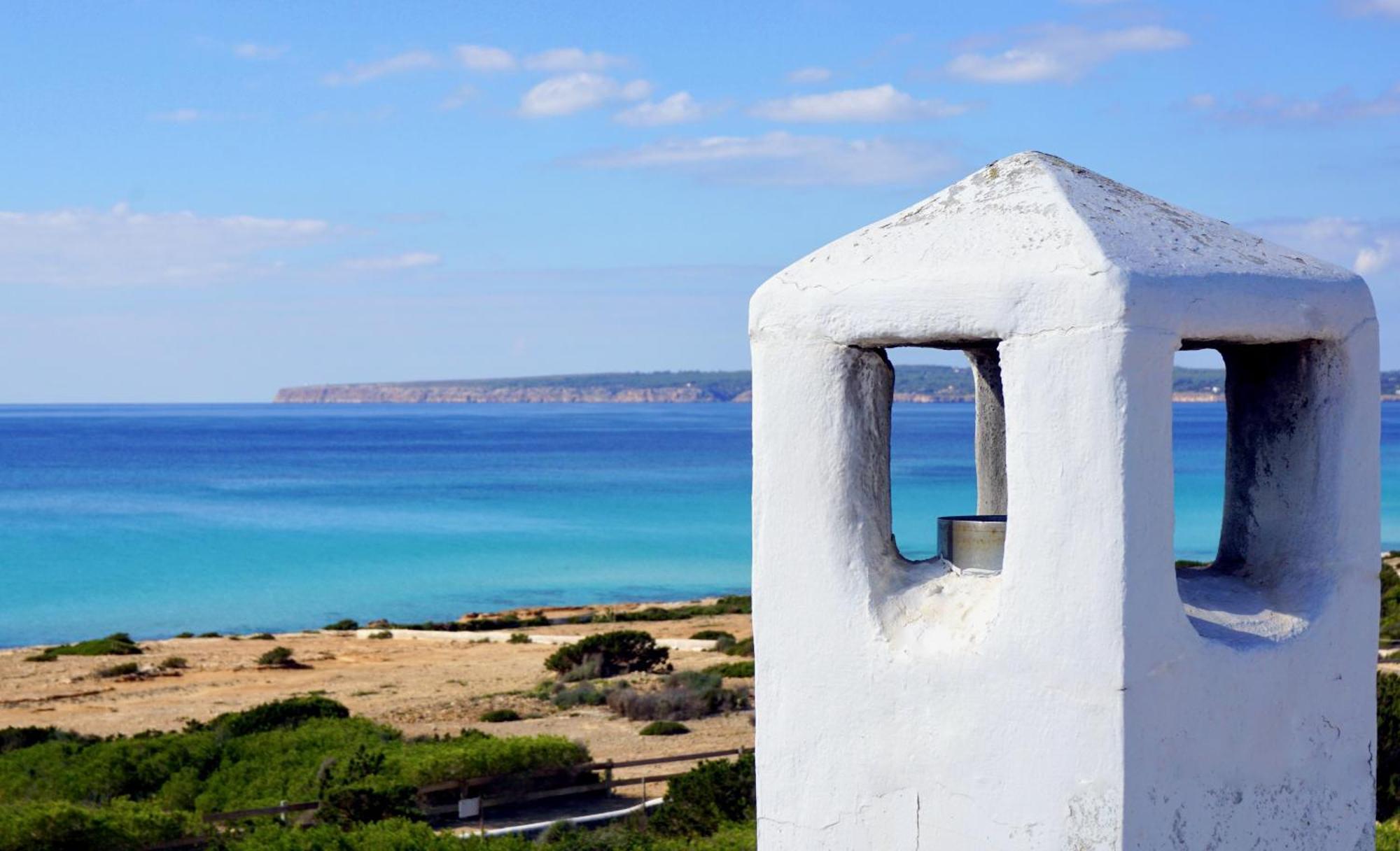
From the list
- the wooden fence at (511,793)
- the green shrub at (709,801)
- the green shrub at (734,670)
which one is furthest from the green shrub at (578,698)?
the green shrub at (709,801)

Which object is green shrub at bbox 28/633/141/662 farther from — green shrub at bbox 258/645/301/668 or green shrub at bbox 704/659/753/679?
green shrub at bbox 704/659/753/679

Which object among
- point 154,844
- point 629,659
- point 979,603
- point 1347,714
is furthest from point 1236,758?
point 629,659

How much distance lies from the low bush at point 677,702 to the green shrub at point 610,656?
3504mm

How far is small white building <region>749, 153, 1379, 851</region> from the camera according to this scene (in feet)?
10.8

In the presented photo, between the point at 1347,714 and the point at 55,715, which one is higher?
the point at 1347,714

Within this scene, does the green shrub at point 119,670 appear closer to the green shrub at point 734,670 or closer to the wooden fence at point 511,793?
the green shrub at point 734,670

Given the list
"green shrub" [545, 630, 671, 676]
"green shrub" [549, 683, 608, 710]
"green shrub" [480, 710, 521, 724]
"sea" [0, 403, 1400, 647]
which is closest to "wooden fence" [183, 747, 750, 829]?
"green shrub" [480, 710, 521, 724]

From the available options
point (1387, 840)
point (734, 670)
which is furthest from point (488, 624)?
point (1387, 840)

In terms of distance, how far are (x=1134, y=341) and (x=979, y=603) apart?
0.82 meters

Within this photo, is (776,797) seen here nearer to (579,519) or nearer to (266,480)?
(579,519)

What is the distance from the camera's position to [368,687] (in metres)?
26.5

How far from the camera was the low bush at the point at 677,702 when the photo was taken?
21.6 metres

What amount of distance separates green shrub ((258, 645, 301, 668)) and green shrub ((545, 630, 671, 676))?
671cm

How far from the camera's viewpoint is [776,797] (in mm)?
3791
